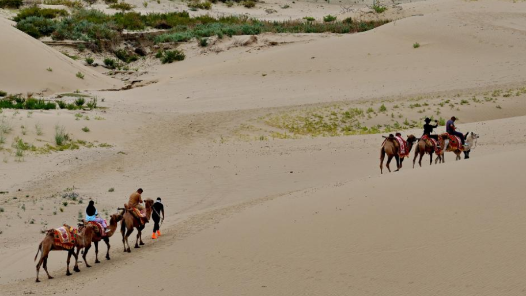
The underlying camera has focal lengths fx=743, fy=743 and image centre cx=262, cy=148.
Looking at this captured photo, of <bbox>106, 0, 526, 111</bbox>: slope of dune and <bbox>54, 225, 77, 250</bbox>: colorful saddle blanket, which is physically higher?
<bbox>106, 0, 526, 111</bbox>: slope of dune

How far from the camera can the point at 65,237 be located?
1217 centimetres

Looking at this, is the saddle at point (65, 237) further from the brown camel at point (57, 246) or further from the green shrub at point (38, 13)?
the green shrub at point (38, 13)

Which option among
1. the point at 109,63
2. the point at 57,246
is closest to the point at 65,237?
the point at 57,246

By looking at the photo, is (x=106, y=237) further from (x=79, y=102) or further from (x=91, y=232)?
(x=79, y=102)

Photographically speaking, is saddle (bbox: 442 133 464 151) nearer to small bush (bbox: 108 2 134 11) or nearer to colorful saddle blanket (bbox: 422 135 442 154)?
colorful saddle blanket (bbox: 422 135 442 154)

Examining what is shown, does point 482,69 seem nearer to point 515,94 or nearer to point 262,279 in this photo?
point 515,94

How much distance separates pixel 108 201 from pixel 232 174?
436 cm

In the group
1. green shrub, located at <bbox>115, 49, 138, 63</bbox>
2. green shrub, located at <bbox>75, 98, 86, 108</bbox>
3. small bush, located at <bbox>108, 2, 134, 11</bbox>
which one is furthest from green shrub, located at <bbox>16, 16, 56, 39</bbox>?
green shrub, located at <bbox>75, 98, 86, 108</bbox>

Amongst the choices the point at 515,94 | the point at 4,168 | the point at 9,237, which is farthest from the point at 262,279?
the point at 515,94

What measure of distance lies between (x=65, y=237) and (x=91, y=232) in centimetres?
60

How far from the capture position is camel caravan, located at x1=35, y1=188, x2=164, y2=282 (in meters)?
12.0

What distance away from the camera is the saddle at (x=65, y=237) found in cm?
1205

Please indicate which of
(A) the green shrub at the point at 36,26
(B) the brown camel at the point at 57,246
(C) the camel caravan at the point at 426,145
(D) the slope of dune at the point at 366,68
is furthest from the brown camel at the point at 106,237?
(A) the green shrub at the point at 36,26

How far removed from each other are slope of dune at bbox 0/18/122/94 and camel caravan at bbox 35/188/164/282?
23.1 metres
